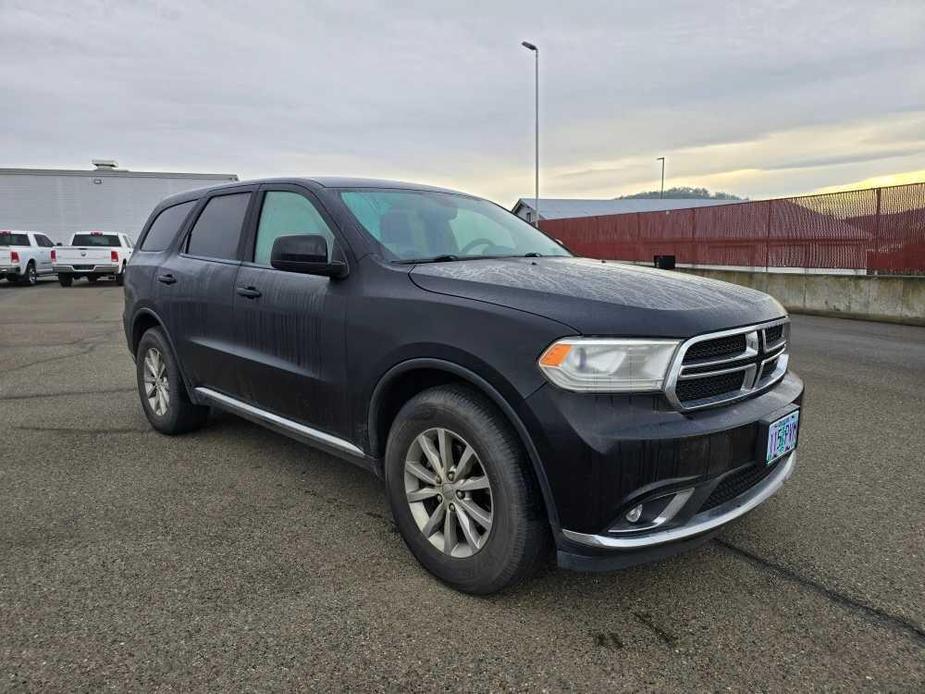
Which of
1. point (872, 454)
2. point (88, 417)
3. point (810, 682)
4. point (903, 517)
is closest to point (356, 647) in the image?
point (810, 682)

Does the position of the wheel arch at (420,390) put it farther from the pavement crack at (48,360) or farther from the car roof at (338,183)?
the pavement crack at (48,360)

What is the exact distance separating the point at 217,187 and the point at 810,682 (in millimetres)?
4220

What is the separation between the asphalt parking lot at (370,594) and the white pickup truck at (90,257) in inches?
755

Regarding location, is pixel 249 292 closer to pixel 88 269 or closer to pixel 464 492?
pixel 464 492

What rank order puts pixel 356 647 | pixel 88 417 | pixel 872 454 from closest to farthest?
pixel 356 647 < pixel 872 454 < pixel 88 417

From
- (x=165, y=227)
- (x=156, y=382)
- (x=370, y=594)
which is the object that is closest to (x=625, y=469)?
(x=370, y=594)

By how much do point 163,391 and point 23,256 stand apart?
69.1 ft

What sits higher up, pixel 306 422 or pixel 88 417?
pixel 306 422

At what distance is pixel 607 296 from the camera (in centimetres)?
243

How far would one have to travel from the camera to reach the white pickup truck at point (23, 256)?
68.6ft

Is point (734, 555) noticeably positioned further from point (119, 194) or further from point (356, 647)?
point (119, 194)

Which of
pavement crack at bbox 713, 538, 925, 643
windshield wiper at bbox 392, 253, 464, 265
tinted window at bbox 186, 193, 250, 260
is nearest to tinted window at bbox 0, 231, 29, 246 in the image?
tinted window at bbox 186, 193, 250, 260

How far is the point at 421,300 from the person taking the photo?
8.74 ft

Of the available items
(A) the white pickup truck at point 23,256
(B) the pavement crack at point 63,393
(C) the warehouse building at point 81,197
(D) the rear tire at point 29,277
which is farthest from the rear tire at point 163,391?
(C) the warehouse building at point 81,197
